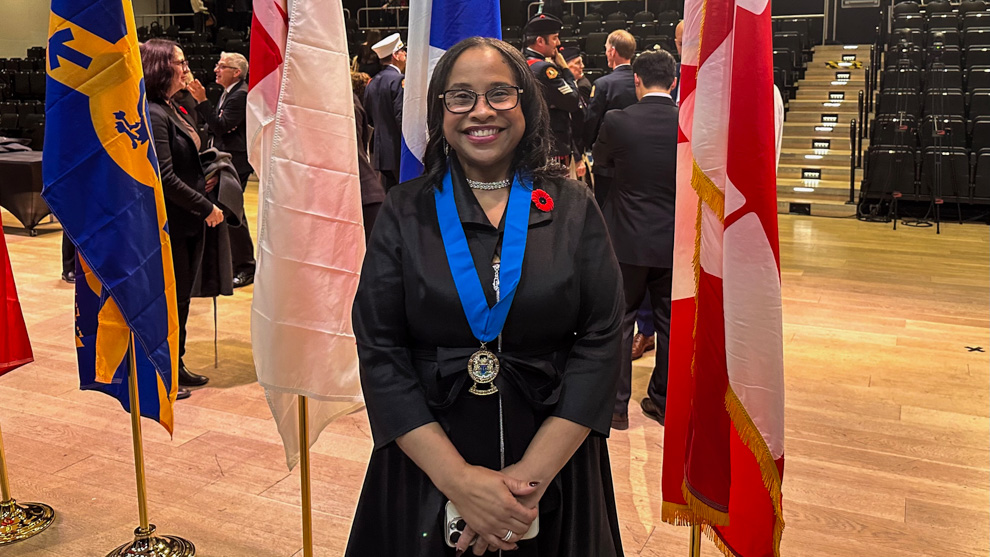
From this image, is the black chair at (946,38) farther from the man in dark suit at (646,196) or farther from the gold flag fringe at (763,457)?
the gold flag fringe at (763,457)

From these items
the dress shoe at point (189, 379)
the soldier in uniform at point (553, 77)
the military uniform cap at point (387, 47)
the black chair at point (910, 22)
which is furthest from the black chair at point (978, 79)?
the dress shoe at point (189, 379)

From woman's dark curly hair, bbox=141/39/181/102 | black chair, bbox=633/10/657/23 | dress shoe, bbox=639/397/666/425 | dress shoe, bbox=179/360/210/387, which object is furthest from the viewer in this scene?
black chair, bbox=633/10/657/23

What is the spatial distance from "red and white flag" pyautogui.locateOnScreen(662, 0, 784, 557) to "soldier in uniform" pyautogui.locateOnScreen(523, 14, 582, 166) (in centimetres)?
305

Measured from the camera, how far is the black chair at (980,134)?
838 cm

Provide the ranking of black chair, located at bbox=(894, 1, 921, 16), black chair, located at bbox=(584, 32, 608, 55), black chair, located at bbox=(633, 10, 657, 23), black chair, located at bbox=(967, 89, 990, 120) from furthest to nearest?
black chair, located at bbox=(633, 10, 657, 23) → black chair, located at bbox=(584, 32, 608, 55) → black chair, located at bbox=(894, 1, 921, 16) → black chair, located at bbox=(967, 89, 990, 120)

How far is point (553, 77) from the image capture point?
196 inches

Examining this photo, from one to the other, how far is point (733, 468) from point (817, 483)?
1.45 meters

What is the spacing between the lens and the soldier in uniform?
5012 millimetres

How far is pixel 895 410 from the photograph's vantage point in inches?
149

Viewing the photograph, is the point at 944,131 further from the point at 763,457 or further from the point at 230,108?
the point at 763,457

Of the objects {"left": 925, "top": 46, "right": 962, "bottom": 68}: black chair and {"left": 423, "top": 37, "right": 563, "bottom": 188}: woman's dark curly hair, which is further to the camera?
{"left": 925, "top": 46, "right": 962, "bottom": 68}: black chair

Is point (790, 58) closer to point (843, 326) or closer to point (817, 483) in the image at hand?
point (843, 326)

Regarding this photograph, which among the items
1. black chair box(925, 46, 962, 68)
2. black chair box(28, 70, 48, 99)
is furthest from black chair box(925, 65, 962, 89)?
black chair box(28, 70, 48, 99)

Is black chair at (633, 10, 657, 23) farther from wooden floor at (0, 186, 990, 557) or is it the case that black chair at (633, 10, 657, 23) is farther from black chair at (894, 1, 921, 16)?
wooden floor at (0, 186, 990, 557)
